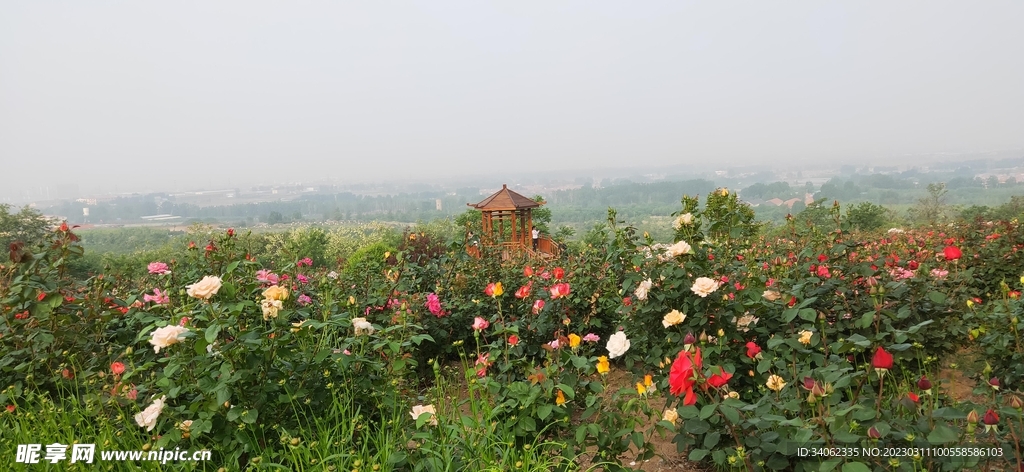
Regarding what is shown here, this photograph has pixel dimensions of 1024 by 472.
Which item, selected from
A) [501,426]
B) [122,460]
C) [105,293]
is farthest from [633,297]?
[105,293]

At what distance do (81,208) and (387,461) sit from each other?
2253 cm

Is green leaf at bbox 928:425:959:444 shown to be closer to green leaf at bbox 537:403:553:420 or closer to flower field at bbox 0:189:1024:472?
flower field at bbox 0:189:1024:472

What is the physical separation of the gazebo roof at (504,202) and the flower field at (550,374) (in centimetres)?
759

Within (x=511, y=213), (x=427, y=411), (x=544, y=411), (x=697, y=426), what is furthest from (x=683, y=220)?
(x=511, y=213)

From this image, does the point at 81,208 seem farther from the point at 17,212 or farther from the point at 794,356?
the point at 794,356

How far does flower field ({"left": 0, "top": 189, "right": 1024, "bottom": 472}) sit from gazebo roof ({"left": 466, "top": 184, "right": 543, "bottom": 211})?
7.59m

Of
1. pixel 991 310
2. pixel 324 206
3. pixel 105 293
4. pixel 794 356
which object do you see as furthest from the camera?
pixel 324 206

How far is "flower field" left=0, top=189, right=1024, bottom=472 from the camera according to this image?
113 centimetres

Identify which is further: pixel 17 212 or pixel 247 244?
pixel 17 212

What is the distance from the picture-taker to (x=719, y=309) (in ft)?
5.67

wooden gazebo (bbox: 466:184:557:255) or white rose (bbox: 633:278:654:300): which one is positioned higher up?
white rose (bbox: 633:278:654:300)

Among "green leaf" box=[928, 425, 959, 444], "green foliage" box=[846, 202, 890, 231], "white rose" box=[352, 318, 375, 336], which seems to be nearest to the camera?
"green leaf" box=[928, 425, 959, 444]

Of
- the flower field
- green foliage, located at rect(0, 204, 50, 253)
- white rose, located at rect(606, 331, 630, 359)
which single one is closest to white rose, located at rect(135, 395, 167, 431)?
the flower field

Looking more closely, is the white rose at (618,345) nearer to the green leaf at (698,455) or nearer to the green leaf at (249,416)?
the green leaf at (698,455)
